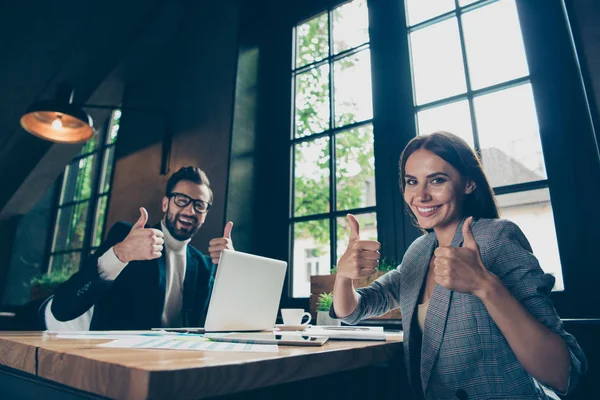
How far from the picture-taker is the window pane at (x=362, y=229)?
87.6 inches

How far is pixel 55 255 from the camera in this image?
4441 mm

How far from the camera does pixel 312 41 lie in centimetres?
288

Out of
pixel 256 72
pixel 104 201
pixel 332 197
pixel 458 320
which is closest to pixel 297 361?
pixel 458 320

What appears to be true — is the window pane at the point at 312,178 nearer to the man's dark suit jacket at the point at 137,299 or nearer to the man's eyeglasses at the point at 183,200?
the man's eyeglasses at the point at 183,200

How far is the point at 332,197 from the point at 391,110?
652mm

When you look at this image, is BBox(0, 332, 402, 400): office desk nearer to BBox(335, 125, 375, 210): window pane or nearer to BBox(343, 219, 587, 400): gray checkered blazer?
BBox(343, 219, 587, 400): gray checkered blazer

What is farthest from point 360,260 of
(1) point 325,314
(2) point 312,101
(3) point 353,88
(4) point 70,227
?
(4) point 70,227

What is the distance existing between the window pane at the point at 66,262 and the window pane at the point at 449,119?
3.80 metres

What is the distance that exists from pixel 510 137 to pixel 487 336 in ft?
4.26

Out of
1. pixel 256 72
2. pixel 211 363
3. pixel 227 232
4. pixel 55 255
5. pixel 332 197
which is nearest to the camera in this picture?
pixel 211 363

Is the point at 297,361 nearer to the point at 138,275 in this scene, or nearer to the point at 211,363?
the point at 211,363

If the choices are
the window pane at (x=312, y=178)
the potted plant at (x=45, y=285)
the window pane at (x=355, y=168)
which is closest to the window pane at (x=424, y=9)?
the window pane at (x=355, y=168)

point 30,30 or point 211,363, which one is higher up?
point 30,30

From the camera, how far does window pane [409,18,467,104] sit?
84.0 inches
